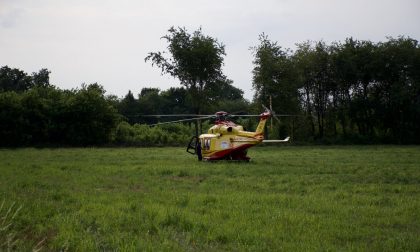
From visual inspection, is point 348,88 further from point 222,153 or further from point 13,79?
point 13,79

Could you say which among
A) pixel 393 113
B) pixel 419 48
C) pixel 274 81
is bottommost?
pixel 393 113

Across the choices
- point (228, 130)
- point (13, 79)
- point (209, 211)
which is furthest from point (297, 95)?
point (13, 79)

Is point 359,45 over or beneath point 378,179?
over

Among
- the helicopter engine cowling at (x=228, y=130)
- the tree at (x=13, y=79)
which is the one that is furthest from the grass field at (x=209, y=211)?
the tree at (x=13, y=79)

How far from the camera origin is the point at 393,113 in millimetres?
47156

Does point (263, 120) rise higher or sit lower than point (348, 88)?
lower

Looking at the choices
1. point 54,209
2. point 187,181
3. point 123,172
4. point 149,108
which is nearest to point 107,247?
point 54,209

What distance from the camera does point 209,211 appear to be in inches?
394

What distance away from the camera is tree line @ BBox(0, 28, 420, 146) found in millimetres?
43844

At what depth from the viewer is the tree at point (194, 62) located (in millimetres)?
48344

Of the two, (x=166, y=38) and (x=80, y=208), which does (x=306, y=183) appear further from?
(x=166, y=38)

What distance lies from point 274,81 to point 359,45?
34.8ft

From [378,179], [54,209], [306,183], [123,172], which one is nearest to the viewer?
[54,209]

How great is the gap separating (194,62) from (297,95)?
1114 cm
